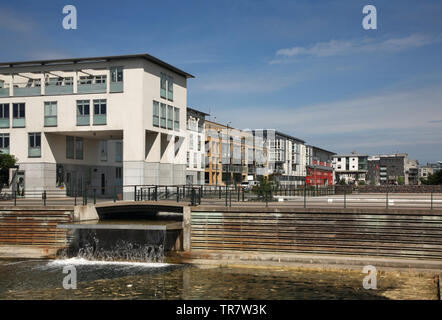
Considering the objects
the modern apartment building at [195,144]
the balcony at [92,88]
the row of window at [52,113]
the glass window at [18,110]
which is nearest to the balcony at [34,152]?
the row of window at [52,113]

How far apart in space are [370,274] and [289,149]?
100102mm

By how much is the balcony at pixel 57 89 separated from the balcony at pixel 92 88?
0.85 metres

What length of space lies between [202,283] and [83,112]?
24904 millimetres

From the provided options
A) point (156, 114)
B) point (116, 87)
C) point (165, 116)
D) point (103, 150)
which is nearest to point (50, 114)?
point (116, 87)

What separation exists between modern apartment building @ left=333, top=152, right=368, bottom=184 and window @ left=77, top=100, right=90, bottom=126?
14363 cm

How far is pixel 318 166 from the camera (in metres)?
138

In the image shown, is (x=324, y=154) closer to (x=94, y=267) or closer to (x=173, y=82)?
(x=173, y=82)

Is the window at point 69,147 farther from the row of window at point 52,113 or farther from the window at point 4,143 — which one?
the window at point 4,143

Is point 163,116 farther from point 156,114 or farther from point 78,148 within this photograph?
point 78,148

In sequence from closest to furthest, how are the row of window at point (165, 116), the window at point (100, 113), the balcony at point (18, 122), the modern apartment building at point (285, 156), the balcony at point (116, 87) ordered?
1. the balcony at point (116, 87)
2. the window at point (100, 113)
3. the row of window at point (165, 116)
4. the balcony at point (18, 122)
5. the modern apartment building at point (285, 156)

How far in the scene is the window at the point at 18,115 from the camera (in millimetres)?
40656

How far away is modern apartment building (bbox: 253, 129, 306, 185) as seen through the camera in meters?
109

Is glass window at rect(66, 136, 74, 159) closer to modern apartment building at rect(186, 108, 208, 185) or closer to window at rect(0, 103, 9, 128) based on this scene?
window at rect(0, 103, 9, 128)
